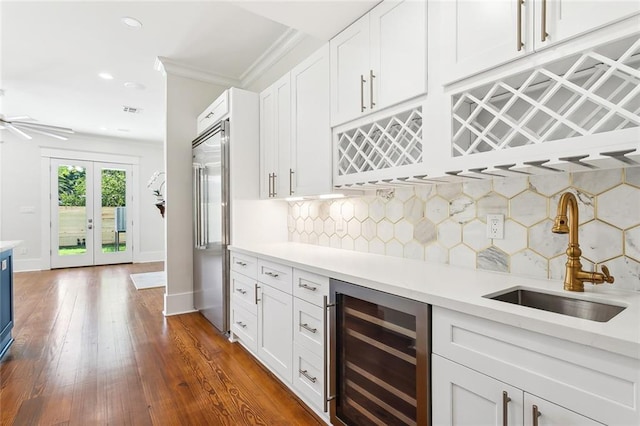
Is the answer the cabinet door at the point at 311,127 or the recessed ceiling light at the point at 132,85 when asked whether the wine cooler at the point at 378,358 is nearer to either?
the cabinet door at the point at 311,127

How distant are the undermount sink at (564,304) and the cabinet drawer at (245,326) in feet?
5.73

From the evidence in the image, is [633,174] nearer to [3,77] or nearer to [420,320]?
[420,320]

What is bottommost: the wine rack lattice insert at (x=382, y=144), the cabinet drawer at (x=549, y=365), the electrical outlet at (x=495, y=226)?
the cabinet drawer at (x=549, y=365)

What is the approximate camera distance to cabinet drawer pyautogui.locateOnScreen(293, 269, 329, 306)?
5.64ft

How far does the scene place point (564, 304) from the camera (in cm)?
118

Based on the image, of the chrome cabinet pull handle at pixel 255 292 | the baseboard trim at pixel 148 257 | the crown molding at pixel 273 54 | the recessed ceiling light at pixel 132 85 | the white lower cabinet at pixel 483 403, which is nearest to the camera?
the white lower cabinet at pixel 483 403

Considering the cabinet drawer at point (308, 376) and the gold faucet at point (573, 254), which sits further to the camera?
the cabinet drawer at point (308, 376)

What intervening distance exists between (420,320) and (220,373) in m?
1.72

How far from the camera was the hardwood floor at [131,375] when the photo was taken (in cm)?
183

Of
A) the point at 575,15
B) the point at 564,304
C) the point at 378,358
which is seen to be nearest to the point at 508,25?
the point at 575,15

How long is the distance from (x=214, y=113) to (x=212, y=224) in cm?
112

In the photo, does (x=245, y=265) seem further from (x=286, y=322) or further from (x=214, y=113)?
(x=214, y=113)

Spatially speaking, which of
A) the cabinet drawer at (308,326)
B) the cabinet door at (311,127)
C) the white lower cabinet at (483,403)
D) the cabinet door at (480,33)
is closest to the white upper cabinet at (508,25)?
the cabinet door at (480,33)

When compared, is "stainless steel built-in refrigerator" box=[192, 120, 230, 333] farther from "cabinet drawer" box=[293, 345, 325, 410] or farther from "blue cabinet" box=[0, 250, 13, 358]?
"blue cabinet" box=[0, 250, 13, 358]
